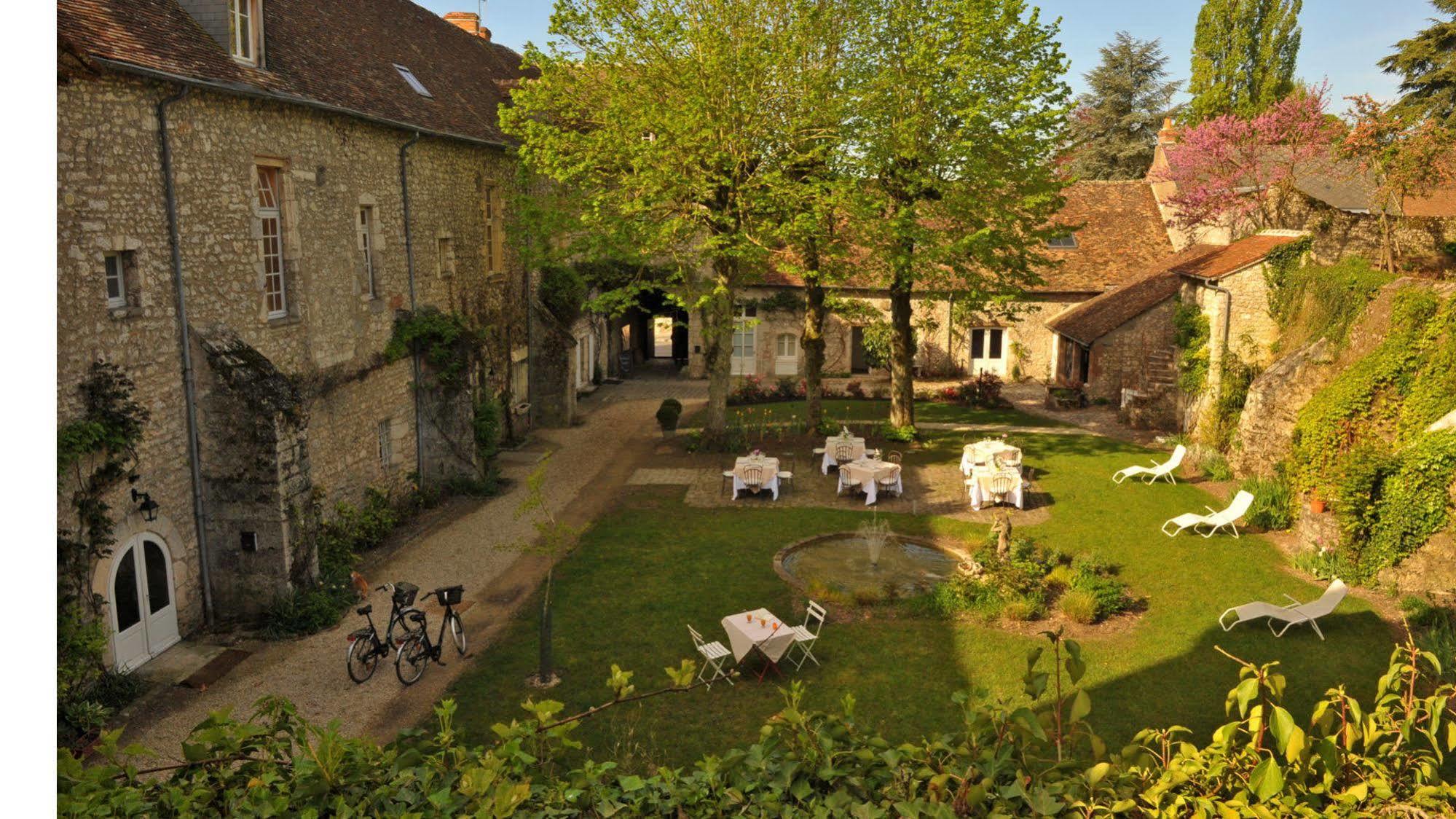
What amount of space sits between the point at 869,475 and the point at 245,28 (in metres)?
11.8

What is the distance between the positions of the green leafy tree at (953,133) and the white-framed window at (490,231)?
7.92 m

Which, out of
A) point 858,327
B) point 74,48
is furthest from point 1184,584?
point 858,327

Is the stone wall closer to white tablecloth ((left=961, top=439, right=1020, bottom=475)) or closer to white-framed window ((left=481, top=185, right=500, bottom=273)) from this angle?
white-framed window ((left=481, top=185, right=500, bottom=273))

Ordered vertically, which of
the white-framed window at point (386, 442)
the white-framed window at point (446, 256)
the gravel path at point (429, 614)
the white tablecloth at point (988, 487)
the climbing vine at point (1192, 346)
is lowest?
the gravel path at point (429, 614)

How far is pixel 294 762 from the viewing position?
3.58m

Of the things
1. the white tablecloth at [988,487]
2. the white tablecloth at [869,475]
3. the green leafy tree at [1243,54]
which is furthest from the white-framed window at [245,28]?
the green leafy tree at [1243,54]

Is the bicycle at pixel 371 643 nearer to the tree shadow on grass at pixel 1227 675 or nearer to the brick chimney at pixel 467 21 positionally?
the tree shadow on grass at pixel 1227 675

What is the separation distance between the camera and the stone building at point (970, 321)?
2941 cm

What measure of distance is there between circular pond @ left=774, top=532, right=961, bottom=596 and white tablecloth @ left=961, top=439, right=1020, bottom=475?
329cm

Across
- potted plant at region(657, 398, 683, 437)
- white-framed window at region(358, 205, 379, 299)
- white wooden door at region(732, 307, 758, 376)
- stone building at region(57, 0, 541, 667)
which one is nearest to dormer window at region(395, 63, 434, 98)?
stone building at region(57, 0, 541, 667)

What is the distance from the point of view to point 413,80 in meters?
18.7

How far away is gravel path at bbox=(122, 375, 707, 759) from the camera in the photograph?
970 centimetres

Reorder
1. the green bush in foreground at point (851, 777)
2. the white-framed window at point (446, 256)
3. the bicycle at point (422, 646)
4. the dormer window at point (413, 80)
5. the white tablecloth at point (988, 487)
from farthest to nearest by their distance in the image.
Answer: the white-framed window at point (446, 256) < the dormer window at point (413, 80) < the white tablecloth at point (988, 487) < the bicycle at point (422, 646) < the green bush in foreground at point (851, 777)

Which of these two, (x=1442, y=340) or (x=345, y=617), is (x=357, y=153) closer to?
(x=345, y=617)
